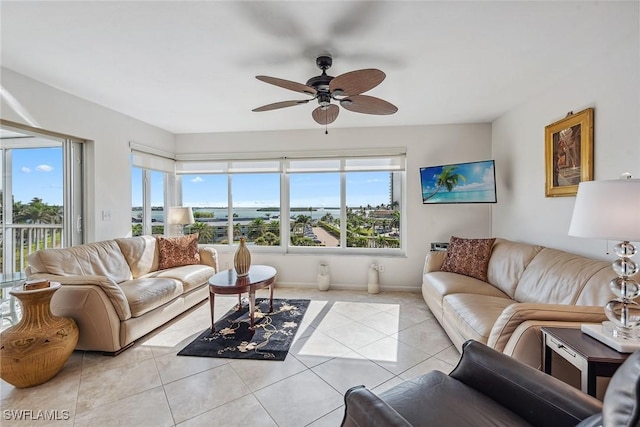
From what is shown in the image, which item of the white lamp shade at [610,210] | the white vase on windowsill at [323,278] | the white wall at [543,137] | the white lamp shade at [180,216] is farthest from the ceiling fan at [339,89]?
Result: the white lamp shade at [180,216]

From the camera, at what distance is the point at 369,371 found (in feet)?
7.13

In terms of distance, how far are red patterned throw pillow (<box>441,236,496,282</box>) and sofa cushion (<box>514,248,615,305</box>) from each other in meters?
0.54

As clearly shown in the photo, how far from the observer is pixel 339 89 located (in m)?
2.04

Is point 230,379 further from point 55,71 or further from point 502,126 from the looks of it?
point 502,126

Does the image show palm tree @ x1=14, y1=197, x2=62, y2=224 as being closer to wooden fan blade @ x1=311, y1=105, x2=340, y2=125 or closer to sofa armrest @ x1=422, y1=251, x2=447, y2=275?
wooden fan blade @ x1=311, y1=105, x2=340, y2=125

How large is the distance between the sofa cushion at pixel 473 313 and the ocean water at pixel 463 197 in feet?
4.75

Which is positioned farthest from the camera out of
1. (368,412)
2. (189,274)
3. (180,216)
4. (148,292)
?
(180,216)

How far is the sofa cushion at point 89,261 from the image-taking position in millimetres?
2498

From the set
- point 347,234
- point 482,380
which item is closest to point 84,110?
point 347,234

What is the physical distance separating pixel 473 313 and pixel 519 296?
687 mm

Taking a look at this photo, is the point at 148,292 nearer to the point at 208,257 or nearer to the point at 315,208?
the point at 208,257

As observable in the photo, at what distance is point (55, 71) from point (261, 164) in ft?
8.57

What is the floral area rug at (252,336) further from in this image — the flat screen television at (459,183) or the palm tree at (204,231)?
the flat screen television at (459,183)

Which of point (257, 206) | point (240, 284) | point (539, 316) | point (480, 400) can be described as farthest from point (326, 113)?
point (257, 206)
